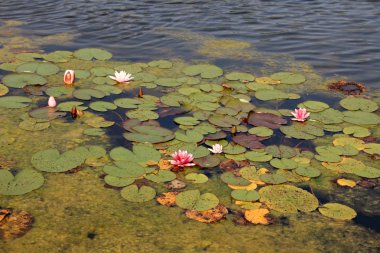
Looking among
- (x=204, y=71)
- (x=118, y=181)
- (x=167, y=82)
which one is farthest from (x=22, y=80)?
(x=118, y=181)

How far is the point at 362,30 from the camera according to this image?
268 inches

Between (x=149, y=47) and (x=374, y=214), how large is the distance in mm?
3702

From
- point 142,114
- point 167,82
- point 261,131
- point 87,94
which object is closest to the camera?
point 261,131

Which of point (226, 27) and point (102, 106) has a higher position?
point (226, 27)

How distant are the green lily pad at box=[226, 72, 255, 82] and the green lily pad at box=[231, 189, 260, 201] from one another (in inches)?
80.0

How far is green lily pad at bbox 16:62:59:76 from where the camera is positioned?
5355mm

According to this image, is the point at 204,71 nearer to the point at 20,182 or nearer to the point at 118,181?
the point at 118,181

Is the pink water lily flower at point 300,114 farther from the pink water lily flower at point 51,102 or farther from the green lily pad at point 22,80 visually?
the green lily pad at point 22,80

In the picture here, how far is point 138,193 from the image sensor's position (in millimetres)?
3447

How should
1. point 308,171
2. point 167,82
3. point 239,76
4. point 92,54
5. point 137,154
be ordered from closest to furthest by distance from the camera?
1. point 308,171
2. point 137,154
3. point 167,82
4. point 239,76
5. point 92,54

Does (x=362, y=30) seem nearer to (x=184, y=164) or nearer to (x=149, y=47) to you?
(x=149, y=47)

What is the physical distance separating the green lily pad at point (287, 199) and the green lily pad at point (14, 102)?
2.33 meters

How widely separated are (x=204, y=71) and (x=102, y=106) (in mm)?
1302

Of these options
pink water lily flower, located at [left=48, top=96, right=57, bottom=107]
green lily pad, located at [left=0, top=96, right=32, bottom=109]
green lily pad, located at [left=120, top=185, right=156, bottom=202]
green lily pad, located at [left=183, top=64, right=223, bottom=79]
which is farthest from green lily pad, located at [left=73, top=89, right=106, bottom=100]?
green lily pad, located at [left=120, top=185, right=156, bottom=202]
